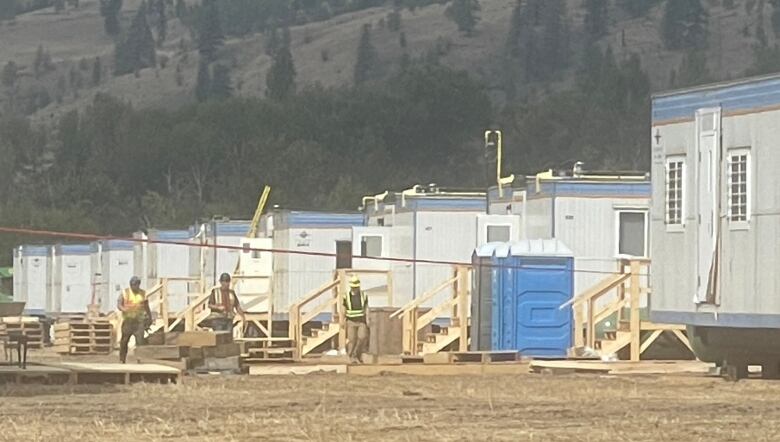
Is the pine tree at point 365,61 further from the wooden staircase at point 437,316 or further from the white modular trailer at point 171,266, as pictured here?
the wooden staircase at point 437,316

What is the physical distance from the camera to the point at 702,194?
83.0 feet

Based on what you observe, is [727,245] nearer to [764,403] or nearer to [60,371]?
[764,403]

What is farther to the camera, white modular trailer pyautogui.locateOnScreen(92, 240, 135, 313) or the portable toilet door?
white modular trailer pyautogui.locateOnScreen(92, 240, 135, 313)

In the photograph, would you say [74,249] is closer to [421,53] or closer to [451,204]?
[451,204]

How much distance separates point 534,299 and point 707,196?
10.1 m

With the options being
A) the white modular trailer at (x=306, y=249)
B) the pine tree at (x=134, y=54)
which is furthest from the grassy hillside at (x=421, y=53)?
the white modular trailer at (x=306, y=249)

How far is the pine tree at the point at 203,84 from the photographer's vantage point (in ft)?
545

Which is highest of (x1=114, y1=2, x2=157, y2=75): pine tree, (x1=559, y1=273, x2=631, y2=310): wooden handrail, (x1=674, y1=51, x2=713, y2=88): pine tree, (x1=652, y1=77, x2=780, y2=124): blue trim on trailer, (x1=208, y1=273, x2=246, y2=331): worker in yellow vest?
→ (x1=114, y1=2, x2=157, y2=75): pine tree

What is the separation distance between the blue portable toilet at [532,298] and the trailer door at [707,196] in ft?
30.8

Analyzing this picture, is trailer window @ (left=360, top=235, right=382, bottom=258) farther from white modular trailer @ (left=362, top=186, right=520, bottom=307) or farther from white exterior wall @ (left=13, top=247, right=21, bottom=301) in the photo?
white exterior wall @ (left=13, top=247, right=21, bottom=301)

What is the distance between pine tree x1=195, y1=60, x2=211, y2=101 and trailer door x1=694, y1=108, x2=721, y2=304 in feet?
454

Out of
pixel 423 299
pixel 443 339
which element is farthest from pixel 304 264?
pixel 443 339

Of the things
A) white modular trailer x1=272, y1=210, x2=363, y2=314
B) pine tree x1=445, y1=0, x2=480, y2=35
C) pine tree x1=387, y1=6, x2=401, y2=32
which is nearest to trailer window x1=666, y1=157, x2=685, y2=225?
white modular trailer x1=272, y1=210, x2=363, y2=314

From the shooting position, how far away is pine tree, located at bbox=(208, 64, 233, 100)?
Result: 163750mm
